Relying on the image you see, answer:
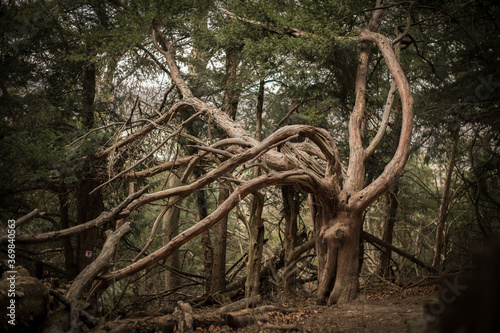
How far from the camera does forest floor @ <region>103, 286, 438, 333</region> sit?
4270 millimetres

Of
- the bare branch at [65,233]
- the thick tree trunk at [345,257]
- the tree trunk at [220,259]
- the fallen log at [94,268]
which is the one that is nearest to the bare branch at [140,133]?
the tree trunk at [220,259]

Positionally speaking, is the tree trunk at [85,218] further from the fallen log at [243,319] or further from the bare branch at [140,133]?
the fallen log at [243,319]

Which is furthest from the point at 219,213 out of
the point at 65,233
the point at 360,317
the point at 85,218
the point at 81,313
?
the point at 85,218

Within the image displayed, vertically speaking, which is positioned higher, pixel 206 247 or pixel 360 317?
pixel 206 247

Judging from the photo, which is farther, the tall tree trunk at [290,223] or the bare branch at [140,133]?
the tall tree trunk at [290,223]

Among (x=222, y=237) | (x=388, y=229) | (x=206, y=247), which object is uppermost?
(x=388, y=229)

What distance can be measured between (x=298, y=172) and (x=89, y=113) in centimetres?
634

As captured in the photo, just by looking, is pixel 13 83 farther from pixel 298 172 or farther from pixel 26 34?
pixel 298 172

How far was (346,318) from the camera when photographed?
5.04 metres

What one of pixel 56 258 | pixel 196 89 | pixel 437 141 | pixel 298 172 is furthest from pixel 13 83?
pixel 437 141

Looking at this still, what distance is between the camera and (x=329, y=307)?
5.98 meters

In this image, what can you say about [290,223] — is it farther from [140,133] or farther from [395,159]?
[140,133]

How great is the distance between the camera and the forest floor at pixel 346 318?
427 centimetres

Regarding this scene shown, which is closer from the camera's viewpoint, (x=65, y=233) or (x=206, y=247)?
(x=65, y=233)
